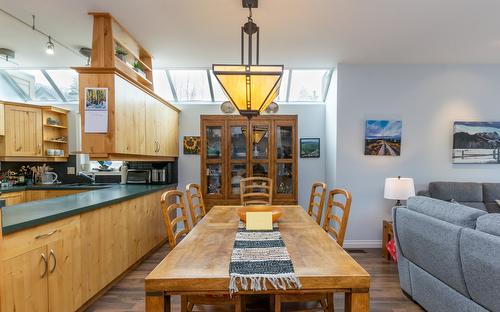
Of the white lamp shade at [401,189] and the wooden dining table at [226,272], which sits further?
the white lamp shade at [401,189]

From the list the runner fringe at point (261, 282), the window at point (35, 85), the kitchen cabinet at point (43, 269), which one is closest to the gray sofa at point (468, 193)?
the runner fringe at point (261, 282)

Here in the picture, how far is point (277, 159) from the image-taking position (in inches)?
165

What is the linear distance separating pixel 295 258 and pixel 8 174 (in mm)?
4688

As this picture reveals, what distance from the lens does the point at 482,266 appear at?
158cm

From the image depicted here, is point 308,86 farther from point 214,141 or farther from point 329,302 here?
point 329,302

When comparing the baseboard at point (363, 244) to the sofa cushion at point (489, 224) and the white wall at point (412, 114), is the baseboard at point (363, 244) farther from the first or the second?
the sofa cushion at point (489, 224)

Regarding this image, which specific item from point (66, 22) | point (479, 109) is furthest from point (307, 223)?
point (479, 109)

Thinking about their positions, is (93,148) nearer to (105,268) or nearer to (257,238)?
(105,268)

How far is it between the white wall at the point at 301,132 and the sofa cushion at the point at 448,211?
208 centimetres

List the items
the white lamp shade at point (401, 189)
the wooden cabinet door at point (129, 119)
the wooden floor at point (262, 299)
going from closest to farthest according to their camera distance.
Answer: the wooden floor at point (262, 299) → the wooden cabinet door at point (129, 119) → the white lamp shade at point (401, 189)

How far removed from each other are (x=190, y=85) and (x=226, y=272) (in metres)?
3.86

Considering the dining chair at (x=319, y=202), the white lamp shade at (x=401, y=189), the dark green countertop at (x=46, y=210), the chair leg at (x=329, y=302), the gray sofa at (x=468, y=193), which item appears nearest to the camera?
the dark green countertop at (x=46, y=210)

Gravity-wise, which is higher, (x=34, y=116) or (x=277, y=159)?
(x=34, y=116)

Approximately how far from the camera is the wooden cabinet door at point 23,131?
3826 mm
